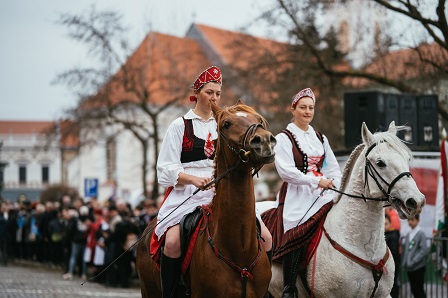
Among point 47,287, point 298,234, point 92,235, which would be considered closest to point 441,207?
point 298,234

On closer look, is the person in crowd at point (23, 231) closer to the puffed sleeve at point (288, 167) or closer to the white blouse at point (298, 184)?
the white blouse at point (298, 184)

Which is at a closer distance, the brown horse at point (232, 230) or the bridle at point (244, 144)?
the bridle at point (244, 144)

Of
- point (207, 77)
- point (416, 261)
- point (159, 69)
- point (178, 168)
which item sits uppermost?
point (159, 69)

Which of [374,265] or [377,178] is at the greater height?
[377,178]

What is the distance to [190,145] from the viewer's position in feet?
22.3

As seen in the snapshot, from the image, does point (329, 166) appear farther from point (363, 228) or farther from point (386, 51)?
point (386, 51)

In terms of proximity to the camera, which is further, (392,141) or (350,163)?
(350,163)

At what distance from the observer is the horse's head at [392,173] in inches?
273

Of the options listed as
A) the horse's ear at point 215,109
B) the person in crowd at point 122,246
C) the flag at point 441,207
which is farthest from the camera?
the person in crowd at point 122,246

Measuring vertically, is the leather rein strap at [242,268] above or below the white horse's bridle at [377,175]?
below

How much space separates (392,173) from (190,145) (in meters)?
1.98

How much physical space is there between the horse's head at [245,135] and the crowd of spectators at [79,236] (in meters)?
8.70

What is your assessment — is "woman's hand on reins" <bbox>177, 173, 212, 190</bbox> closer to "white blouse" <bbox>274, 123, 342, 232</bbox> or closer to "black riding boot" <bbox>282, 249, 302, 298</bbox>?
"white blouse" <bbox>274, 123, 342, 232</bbox>

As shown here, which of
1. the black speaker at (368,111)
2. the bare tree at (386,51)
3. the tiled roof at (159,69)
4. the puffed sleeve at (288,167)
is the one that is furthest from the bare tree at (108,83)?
the puffed sleeve at (288,167)
